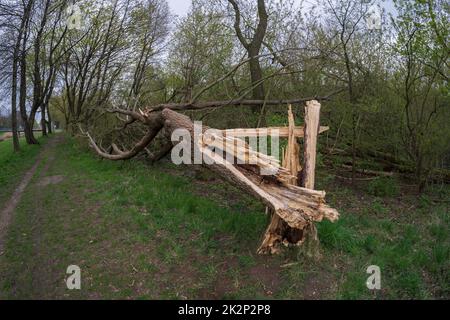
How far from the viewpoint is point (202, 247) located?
4855mm

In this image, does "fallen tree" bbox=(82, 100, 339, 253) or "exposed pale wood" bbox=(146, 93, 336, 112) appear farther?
"exposed pale wood" bbox=(146, 93, 336, 112)

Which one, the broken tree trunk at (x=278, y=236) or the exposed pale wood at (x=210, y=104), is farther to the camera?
the exposed pale wood at (x=210, y=104)

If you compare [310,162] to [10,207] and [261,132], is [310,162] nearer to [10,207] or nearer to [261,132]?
[261,132]

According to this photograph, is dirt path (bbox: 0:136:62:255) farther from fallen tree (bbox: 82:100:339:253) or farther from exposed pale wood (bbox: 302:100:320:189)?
exposed pale wood (bbox: 302:100:320:189)

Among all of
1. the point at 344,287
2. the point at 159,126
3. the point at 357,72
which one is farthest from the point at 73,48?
the point at 344,287

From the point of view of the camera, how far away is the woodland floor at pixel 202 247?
4.02 meters

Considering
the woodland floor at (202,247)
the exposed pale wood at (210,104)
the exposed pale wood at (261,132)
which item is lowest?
the woodland floor at (202,247)

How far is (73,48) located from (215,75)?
13.4 meters

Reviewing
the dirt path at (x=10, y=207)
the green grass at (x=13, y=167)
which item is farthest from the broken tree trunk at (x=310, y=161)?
the green grass at (x=13, y=167)

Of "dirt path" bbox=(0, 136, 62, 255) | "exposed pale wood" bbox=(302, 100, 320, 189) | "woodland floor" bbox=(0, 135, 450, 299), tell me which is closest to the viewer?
"woodland floor" bbox=(0, 135, 450, 299)

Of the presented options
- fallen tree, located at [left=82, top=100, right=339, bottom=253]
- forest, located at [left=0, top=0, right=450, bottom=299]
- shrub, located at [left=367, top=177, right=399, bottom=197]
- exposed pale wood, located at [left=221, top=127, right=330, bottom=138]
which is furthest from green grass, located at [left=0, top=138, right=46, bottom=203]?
shrub, located at [left=367, top=177, right=399, bottom=197]

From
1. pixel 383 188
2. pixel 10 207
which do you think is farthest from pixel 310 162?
pixel 10 207

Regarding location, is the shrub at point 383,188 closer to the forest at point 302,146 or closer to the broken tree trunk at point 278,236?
the forest at point 302,146

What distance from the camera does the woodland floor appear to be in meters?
4.02
